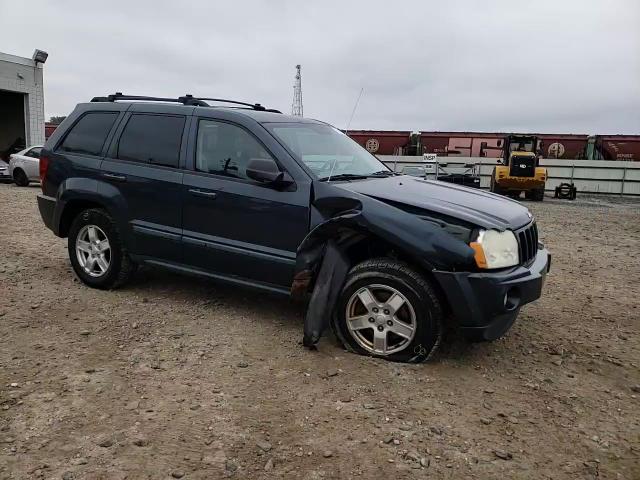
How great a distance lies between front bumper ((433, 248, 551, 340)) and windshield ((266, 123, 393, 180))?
4.35 feet

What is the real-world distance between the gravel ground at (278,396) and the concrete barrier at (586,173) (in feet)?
67.1

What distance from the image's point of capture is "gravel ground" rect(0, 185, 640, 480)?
2646mm

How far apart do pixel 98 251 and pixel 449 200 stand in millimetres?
3373

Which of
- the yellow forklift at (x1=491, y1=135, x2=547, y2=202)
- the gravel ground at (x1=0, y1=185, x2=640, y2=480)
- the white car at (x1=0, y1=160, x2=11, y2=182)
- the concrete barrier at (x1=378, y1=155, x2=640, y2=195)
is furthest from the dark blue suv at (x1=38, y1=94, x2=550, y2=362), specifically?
the concrete barrier at (x1=378, y1=155, x2=640, y2=195)

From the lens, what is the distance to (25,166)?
16797 millimetres

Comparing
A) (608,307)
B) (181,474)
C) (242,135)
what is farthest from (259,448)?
(608,307)

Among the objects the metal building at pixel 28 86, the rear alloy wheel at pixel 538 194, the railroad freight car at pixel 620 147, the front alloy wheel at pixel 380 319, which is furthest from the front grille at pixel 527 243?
the railroad freight car at pixel 620 147

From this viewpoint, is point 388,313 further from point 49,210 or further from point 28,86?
point 28,86

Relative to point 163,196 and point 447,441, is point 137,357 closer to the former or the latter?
point 163,196

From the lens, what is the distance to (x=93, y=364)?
3.64m

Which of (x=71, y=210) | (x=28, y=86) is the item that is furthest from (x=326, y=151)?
(x=28, y=86)

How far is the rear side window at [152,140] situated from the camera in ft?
15.6

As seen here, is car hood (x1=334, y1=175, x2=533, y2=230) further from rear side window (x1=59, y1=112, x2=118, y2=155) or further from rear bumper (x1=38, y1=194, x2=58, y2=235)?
rear bumper (x1=38, y1=194, x2=58, y2=235)

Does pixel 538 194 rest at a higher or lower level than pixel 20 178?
higher
